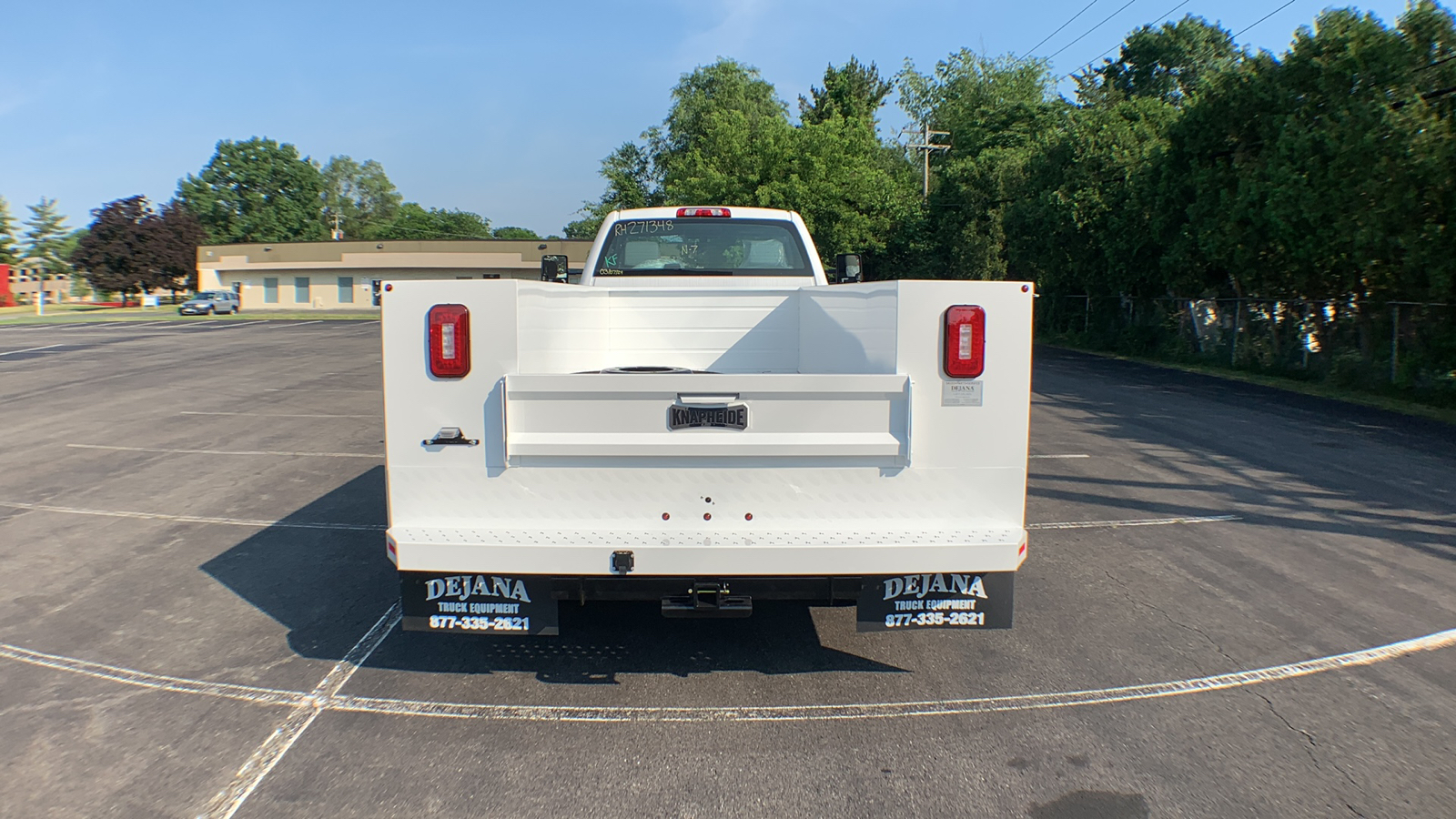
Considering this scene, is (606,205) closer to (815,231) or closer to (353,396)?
(815,231)

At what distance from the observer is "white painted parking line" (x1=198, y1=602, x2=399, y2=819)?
12.0 ft

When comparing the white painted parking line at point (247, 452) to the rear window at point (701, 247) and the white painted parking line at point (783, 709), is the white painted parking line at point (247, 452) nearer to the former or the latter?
the rear window at point (701, 247)

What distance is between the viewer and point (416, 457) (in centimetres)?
411

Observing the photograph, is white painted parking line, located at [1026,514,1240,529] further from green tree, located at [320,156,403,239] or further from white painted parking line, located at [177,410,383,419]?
green tree, located at [320,156,403,239]

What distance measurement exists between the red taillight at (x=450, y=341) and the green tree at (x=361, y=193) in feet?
444

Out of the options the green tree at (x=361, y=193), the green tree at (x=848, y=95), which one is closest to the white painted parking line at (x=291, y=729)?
the green tree at (x=848, y=95)

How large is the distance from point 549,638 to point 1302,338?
721 inches

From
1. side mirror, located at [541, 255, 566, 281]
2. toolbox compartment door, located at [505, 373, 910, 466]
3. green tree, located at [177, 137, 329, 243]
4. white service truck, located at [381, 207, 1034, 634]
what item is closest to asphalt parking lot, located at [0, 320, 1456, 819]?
white service truck, located at [381, 207, 1034, 634]

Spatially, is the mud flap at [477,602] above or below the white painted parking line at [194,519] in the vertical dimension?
above

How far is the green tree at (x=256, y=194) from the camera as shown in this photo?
10519cm

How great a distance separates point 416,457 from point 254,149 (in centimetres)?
11928

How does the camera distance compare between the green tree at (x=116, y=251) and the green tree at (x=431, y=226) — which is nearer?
the green tree at (x=116, y=251)

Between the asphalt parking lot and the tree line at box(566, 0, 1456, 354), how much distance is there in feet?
28.0

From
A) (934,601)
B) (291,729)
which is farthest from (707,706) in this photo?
(291,729)
